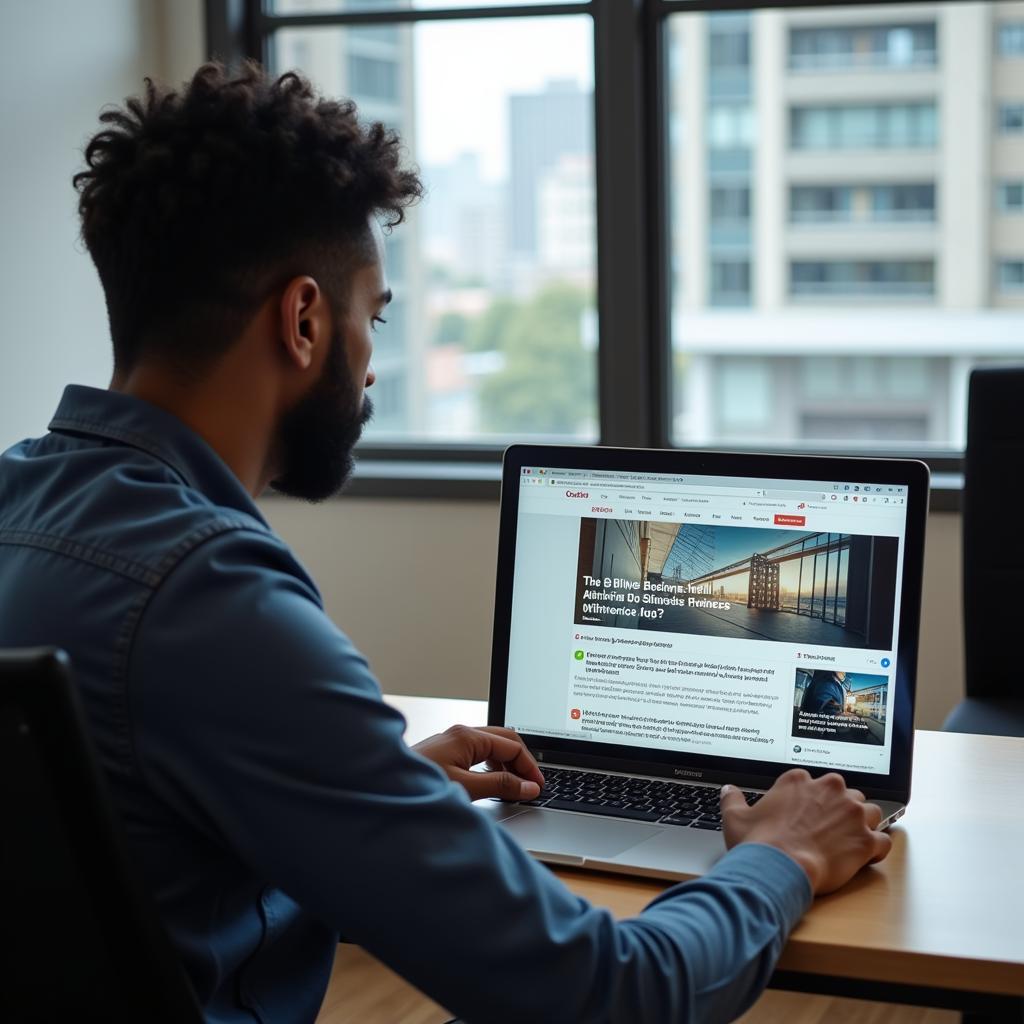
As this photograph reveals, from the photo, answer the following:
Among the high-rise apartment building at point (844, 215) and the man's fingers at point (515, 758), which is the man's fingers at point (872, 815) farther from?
the high-rise apartment building at point (844, 215)

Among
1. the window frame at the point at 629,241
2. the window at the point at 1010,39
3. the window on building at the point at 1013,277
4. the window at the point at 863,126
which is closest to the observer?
the window frame at the point at 629,241

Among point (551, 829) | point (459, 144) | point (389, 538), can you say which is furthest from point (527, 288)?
point (551, 829)

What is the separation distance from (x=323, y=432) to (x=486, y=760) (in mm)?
401

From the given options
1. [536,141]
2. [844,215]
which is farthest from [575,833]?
[844,215]

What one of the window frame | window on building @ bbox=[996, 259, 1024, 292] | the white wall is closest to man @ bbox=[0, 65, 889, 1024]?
the white wall

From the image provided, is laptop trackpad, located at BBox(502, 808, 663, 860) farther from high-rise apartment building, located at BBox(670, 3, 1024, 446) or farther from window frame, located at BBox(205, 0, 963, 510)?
high-rise apartment building, located at BBox(670, 3, 1024, 446)

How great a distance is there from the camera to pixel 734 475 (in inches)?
52.0

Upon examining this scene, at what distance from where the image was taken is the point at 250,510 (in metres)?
0.99

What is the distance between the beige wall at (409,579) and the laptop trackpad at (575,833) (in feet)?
5.59

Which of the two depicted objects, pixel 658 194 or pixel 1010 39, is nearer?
pixel 658 194

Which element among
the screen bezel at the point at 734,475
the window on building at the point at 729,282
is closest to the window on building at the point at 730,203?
the window on building at the point at 729,282

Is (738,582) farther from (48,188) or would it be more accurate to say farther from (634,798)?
(48,188)

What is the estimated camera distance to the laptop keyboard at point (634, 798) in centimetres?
123

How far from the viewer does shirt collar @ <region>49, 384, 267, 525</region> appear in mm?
951
